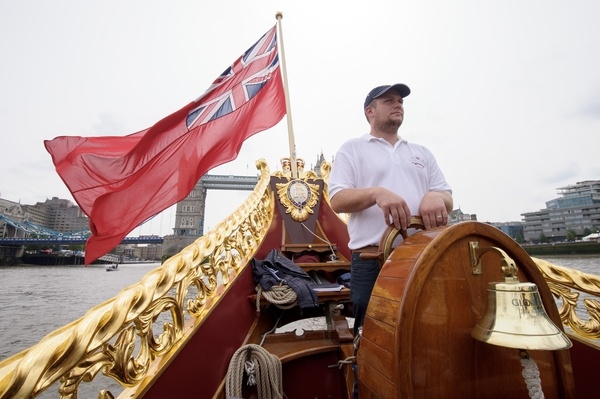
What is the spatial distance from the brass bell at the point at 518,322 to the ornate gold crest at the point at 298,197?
3335mm

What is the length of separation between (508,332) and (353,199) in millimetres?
630

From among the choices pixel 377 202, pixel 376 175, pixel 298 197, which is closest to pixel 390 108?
pixel 376 175

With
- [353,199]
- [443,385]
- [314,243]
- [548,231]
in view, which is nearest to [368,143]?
[353,199]

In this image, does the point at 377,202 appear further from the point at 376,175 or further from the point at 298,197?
the point at 298,197

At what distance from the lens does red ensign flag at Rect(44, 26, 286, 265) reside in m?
2.34

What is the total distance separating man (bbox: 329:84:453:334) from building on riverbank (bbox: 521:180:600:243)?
212ft

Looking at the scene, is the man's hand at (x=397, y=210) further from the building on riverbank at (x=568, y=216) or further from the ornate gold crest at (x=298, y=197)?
the building on riverbank at (x=568, y=216)

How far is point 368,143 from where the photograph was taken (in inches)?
53.5

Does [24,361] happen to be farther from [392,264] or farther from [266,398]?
[266,398]

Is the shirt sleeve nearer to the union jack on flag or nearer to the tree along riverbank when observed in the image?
the union jack on flag

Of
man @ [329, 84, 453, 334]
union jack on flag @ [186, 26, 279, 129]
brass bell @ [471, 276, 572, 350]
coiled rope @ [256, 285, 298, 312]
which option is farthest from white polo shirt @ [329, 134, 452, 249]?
union jack on flag @ [186, 26, 279, 129]

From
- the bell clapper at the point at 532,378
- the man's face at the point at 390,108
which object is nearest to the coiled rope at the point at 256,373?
the bell clapper at the point at 532,378

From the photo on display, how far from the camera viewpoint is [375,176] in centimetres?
129

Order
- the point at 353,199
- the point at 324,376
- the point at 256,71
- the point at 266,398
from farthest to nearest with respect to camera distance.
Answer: the point at 256,71
the point at 324,376
the point at 266,398
the point at 353,199
